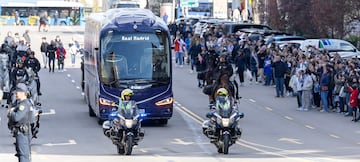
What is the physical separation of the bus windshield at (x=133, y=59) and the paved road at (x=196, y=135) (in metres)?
1.45

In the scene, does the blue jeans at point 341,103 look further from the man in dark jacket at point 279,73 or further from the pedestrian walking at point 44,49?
the pedestrian walking at point 44,49

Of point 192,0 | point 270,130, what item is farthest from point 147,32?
point 192,0

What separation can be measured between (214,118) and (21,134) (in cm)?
565

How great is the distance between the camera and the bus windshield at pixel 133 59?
2998cm

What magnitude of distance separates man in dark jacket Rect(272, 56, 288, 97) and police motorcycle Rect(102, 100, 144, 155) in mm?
16069

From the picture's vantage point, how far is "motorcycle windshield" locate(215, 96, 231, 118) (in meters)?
24.3

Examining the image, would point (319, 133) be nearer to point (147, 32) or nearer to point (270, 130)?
point (270, 130)

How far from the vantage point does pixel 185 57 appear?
56.2m

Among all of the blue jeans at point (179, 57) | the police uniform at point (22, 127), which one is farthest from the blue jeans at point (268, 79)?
the police uniform at point (22, 127)

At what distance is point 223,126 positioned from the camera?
2408 centimetres

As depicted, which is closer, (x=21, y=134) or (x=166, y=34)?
(x=21, y=134)

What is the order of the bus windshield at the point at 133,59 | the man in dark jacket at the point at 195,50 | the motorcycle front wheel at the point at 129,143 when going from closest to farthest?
the motorcycle front wheel at the point at 129,143, the bus windshield at the point at 133,59, the man in dark jacket at the point at 195,50

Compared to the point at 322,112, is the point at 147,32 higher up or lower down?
higher up

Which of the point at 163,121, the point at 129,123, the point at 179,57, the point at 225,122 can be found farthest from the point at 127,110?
the point at 179,57
